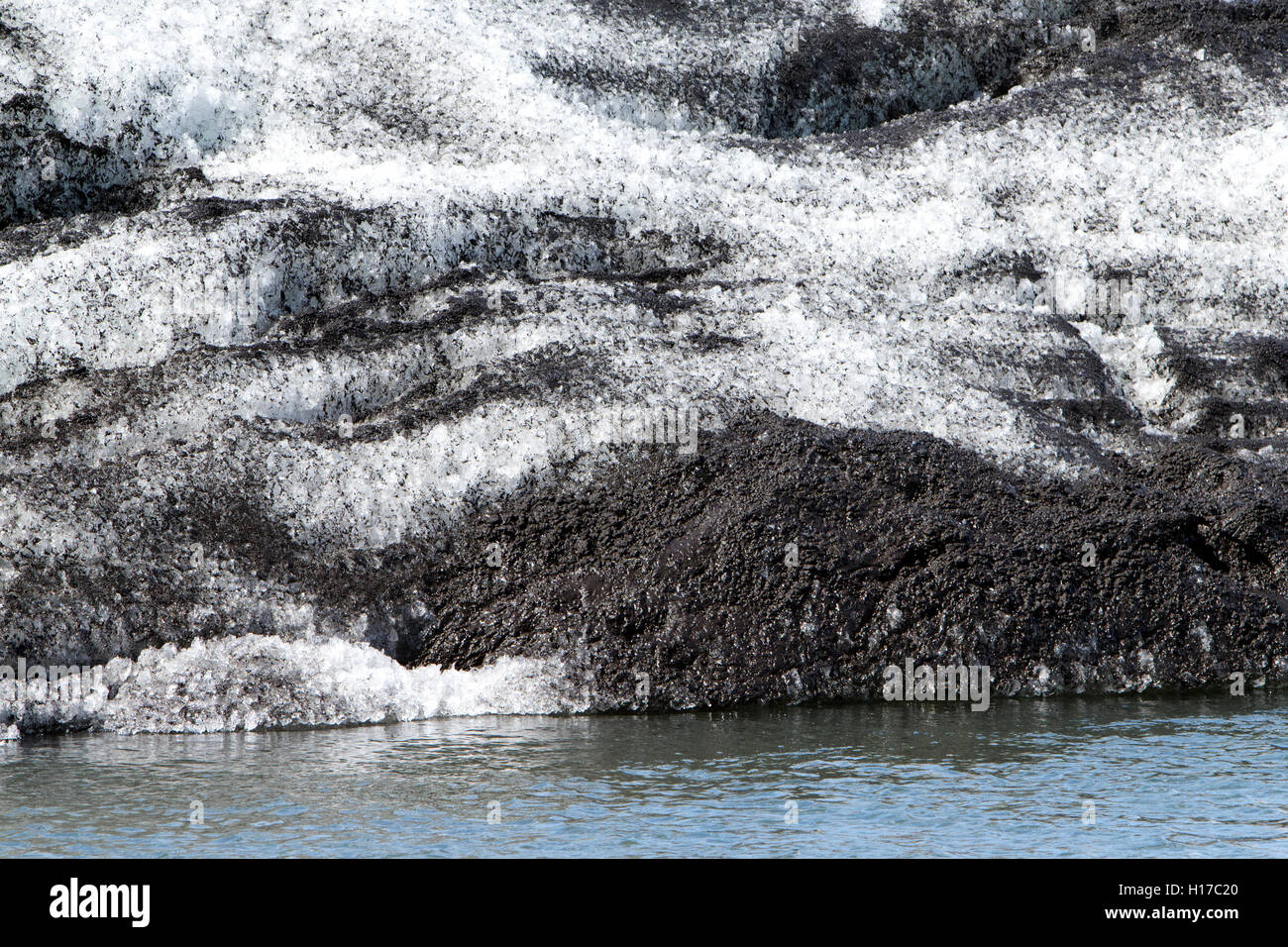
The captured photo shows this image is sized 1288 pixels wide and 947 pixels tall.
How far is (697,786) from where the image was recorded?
1099 cm

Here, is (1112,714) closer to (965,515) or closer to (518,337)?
(965,515)

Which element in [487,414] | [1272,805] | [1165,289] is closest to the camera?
[1272,805]

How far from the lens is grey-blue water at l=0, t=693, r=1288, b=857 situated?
31.4ft

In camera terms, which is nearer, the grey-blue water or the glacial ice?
the grey-blue water

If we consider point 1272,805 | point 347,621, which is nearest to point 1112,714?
point 1272,805

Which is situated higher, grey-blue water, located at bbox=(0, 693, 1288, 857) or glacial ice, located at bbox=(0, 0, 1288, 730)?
glacial ice, located at bbox=(0, 0, 1288, 730)

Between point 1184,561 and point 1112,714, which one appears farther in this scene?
point 1184,561

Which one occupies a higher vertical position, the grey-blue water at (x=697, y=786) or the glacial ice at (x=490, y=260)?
the glacial ice at (x=490, y=260)

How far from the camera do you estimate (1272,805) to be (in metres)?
10.1

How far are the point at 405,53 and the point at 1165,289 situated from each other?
1379 centimetres

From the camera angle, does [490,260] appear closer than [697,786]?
No

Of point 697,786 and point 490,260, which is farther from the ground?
point 490,260

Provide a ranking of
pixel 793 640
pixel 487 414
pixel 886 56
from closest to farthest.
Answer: pixel 793 640, pixel 487 414, pixel 886 56

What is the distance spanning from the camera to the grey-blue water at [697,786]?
9562 mm
